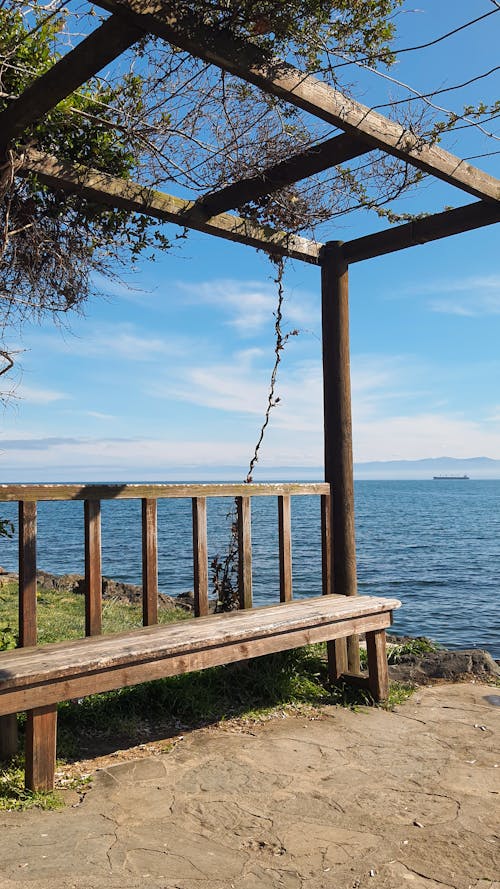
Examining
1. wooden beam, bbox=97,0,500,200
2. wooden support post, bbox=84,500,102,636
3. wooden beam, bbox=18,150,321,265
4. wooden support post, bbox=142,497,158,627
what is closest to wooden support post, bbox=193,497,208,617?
wooden support post, bbox=142,497,158,627

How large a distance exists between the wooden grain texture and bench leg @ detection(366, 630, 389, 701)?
7.33ft

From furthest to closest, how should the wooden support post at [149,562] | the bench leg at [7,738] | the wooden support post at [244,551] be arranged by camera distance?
the wooden support post at [244,551] < the wooden support post at [149,562] < the bench leg at [7,738]

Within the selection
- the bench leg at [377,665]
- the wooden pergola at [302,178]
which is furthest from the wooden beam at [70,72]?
the bench leg at [377,665]

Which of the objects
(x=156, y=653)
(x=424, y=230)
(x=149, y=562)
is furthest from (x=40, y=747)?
(x=424, y=230)

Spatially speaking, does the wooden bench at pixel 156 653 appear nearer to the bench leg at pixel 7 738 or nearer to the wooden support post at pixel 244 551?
the wooden support post at pixel 244 551

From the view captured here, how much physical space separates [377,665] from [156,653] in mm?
1893

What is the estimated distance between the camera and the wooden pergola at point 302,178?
2678 millimetres

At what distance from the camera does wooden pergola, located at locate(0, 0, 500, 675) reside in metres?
2.68

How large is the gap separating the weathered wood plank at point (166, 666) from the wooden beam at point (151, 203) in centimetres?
243

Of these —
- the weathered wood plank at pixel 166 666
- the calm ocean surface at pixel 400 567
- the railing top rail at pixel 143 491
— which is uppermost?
the railing top rail at pixel 143 491

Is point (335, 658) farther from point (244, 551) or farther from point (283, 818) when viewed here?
point (283, 818)

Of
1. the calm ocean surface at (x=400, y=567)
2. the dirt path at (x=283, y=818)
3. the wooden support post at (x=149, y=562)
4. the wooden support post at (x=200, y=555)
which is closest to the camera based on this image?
the dirt path at (x=283, y=818)

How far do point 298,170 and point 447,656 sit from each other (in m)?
4.47

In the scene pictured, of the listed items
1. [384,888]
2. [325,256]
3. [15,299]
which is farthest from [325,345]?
[384,888]
